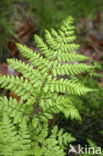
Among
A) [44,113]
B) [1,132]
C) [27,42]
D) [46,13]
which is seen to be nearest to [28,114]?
[44,113]

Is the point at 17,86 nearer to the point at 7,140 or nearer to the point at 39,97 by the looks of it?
the point at 39,97

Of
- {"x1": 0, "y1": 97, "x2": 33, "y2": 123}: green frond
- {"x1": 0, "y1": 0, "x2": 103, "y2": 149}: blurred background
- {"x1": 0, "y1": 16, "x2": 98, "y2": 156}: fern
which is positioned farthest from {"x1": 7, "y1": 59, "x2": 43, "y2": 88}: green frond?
{"x1": 0, "y1": 0, "x2": 103, "y2": 149}: blurred background

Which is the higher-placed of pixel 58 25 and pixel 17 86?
pixel 58 25

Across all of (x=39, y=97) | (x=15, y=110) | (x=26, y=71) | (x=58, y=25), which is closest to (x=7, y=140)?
(x=15, y=110)

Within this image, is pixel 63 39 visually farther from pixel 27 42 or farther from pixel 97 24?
pixel 97 24

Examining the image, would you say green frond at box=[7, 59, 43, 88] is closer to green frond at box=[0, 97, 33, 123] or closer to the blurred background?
green frond at box=[0, 97, 33, 123]

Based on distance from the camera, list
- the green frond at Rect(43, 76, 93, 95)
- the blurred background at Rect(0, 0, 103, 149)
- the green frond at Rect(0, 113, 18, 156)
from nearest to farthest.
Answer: the green frond at Rect(0, 113, 18, 156) < the green frond at Rect(43, 76, 93, 95) < the blurred background at Rect(0, 0, 103, 149)

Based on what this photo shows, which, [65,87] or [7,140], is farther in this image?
[65,87]

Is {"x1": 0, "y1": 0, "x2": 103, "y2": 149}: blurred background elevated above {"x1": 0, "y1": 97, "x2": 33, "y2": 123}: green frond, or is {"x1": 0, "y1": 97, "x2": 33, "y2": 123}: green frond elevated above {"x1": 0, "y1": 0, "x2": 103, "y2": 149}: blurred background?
{"x1": 0, "y1": 0, "x2": 103, "y2": 149}: blurred background
